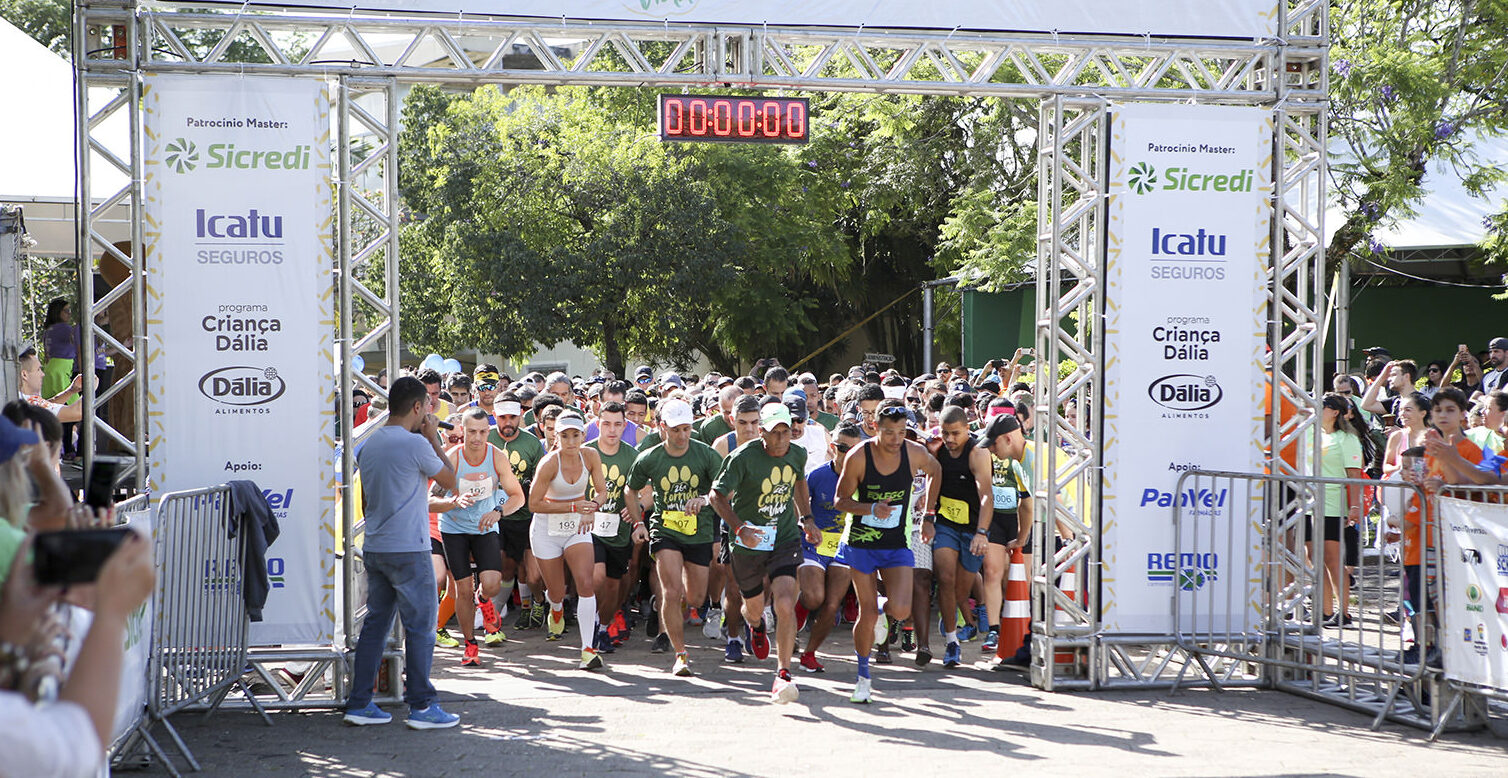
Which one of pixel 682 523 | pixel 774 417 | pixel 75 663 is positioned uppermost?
pixel 774 417

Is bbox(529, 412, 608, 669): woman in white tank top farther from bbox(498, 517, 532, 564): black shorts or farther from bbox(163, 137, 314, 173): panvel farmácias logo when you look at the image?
bbox(163, 137, 314, 173): panvel farmácias logo

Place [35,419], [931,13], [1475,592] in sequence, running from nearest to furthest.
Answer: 1. [35,419]
2. [1475,592]
3. [931,13]

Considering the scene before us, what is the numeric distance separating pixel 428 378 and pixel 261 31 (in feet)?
15.6

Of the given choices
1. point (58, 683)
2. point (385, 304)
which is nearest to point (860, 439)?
point (385, 304)

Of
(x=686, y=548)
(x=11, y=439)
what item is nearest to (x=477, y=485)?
(x=686, y=548)

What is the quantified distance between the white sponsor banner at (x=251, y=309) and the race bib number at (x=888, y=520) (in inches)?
142

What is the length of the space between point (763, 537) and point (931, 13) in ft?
12.6

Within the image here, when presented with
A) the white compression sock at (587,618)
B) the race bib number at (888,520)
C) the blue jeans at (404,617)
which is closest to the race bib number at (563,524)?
the white compression sock at (587,618)

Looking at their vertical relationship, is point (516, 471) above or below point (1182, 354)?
below

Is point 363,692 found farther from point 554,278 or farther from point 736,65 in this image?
point 554,278

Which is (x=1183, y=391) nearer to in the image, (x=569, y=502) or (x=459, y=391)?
(x=569, y=502)

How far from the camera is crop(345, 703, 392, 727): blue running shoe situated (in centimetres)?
839

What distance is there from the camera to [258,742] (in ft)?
26.3

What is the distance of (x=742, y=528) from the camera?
31.2 feet
